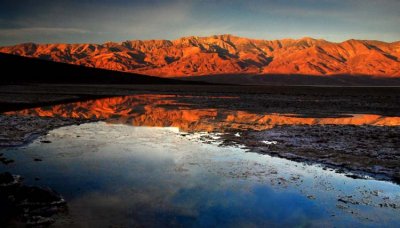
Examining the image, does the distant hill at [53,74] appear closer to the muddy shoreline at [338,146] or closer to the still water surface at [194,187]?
the muddy shoreline at [338,146]

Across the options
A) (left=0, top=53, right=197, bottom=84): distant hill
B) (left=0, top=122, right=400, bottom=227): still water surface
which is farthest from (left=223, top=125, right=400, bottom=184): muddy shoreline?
(left=0, top=53, right=197, bottom=84): distant hill

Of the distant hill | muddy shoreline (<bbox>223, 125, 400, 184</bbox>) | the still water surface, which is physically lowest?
the still water surface

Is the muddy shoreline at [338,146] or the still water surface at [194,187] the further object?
the muddy shoreline at [338,146]

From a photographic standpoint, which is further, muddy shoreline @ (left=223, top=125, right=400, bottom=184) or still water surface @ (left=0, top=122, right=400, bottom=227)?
muddy shoreline @ (left=223, top=125, right=400, bottom=184)

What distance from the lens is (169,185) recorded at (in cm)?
1044

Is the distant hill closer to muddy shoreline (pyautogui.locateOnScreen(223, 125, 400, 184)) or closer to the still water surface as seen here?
muddy shoreline (pyautogui.locateOnScreen(223, 125, 400, 184))

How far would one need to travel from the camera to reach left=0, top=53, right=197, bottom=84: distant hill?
121438 millimetres

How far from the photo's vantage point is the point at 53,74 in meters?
134

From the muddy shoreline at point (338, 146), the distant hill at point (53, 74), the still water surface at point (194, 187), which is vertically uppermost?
the distant hill at point (53, 74)

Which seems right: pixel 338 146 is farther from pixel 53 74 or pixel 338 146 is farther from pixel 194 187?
pixel 53 74

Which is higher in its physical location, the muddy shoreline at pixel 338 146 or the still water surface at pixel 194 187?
the muddy shoreline at pixel 338 146

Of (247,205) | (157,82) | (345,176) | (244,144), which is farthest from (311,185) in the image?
(157,82)

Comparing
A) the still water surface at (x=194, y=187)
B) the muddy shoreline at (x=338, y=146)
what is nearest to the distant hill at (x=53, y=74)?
the muddy shoreline at (x=338, y=146)

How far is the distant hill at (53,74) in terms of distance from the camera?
12144cm
